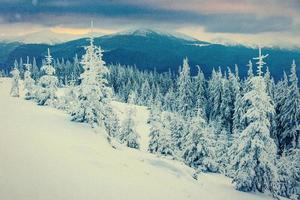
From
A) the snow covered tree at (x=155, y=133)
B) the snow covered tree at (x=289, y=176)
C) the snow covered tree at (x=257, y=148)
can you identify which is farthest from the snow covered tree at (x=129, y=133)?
the snow covered tree at (x=257, y=148)

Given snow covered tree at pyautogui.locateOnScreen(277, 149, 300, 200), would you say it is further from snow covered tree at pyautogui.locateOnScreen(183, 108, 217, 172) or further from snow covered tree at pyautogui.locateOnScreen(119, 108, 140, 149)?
snow covered tree at pyautogui.locateOnScreen(119, 108, 140, 149)

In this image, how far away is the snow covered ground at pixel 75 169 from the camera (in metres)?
18.3

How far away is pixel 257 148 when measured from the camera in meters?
33.6

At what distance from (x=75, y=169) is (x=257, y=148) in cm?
1661

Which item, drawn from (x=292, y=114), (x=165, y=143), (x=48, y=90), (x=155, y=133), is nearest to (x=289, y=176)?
(x=165, y=143)

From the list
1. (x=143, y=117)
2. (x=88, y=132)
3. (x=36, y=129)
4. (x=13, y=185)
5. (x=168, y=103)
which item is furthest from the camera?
(x=168, y=103)

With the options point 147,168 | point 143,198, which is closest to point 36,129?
point 147,168

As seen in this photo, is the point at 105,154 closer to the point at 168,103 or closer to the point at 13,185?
the point at 13,185

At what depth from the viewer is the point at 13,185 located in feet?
56.3

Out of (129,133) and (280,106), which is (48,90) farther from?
(280,106)

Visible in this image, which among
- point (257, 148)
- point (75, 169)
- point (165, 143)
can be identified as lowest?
point (165, 143)

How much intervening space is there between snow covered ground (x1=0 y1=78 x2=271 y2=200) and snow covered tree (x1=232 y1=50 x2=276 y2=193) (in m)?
1.17

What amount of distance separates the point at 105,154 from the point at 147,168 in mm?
2854

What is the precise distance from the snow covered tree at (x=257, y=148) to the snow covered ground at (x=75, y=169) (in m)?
1.17
